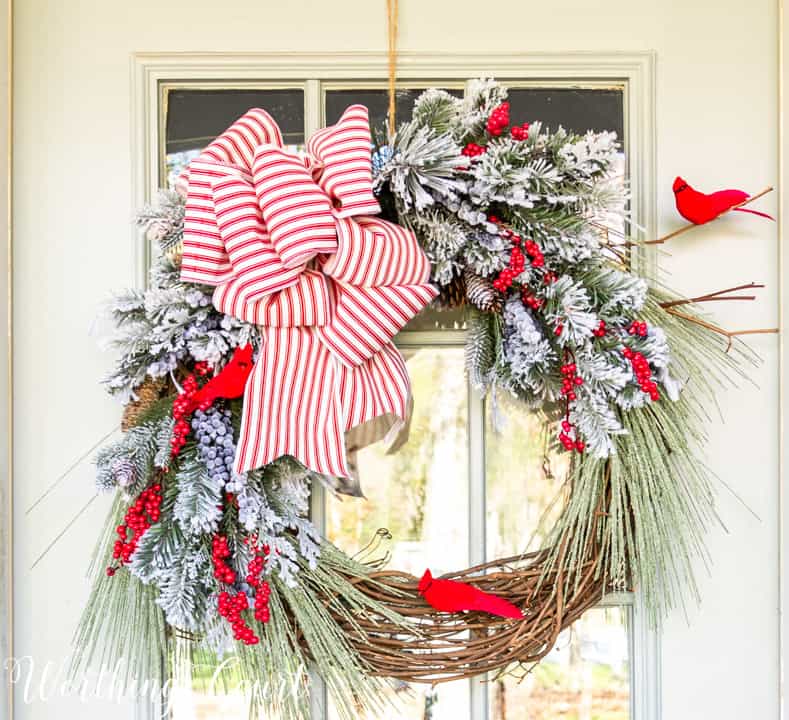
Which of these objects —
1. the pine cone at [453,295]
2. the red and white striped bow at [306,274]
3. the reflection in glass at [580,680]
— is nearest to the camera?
the red and white striped bow at [306,274]

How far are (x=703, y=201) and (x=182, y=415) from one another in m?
0.68

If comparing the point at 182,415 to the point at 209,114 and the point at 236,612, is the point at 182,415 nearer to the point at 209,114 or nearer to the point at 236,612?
the point at 236,612

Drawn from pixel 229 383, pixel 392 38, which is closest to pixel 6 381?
pixel 229 383

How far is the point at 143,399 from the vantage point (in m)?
0.85

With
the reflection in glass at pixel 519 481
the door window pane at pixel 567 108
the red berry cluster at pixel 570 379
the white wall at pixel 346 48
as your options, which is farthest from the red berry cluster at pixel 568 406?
the door window pane at pixel 567 108

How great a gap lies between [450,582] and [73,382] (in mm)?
552

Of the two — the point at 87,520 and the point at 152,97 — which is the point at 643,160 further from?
the point at 87,520

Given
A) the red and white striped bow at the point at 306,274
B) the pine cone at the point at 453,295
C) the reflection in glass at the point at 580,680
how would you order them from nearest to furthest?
the red and white striped bow at the point at 306,274 → the pine cone at the point at 453,295 → the reflection in glass at the point at 580,680

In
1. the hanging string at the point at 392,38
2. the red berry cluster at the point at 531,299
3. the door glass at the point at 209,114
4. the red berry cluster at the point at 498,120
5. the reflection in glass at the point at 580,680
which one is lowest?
the reflection in glass at the point at 580,680

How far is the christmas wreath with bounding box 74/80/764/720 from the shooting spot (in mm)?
794

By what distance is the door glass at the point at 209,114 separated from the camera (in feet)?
3.18

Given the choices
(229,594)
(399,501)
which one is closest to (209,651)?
(229,594)

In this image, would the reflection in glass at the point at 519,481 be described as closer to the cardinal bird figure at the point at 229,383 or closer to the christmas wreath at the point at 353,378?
the christmas wreath at the point at 353,378

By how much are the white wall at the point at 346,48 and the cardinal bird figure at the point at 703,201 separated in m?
0.05
